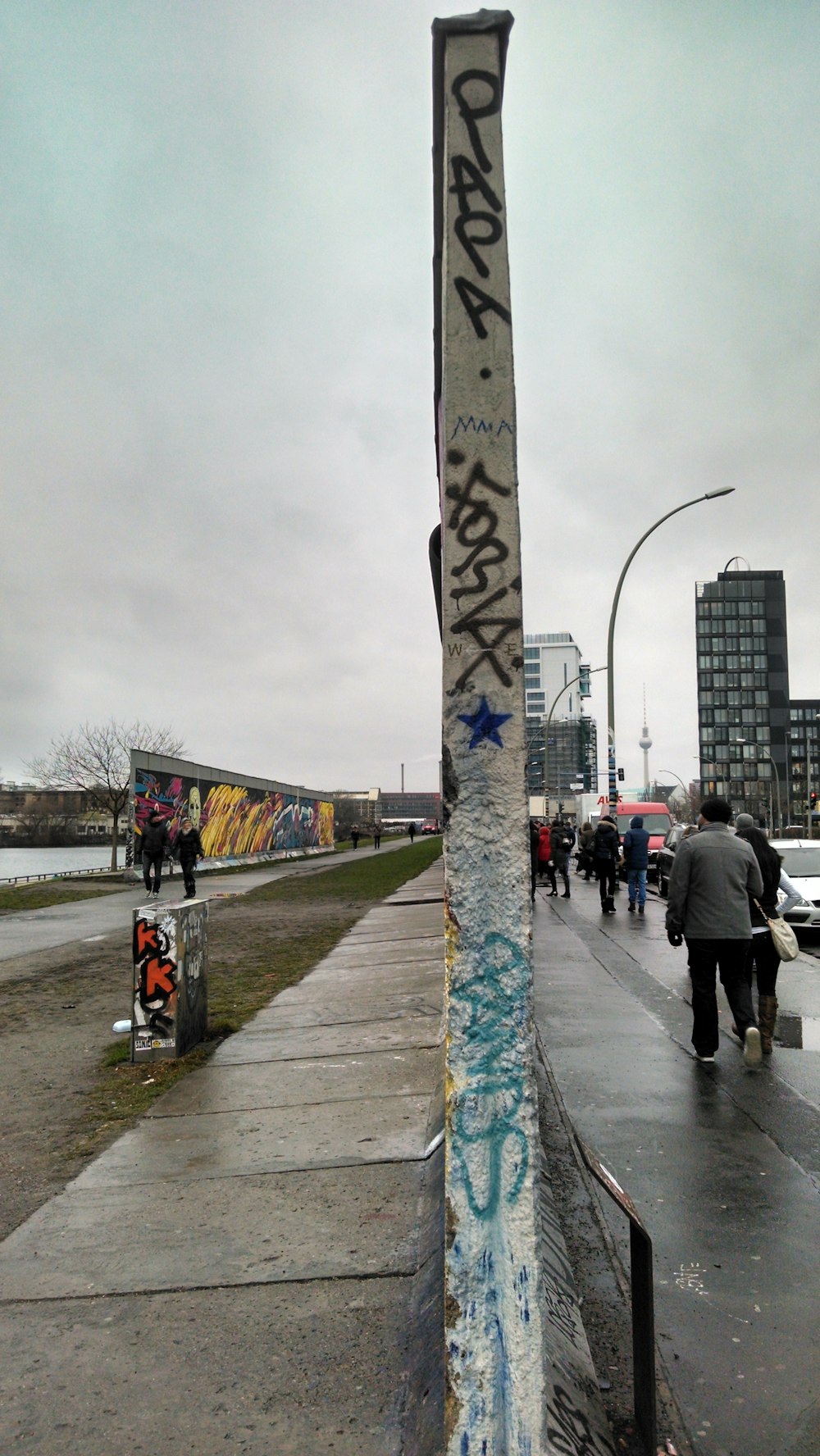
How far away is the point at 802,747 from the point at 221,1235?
142753mm

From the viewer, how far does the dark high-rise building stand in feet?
440

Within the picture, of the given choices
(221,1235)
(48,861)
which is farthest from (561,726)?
(221,1235)

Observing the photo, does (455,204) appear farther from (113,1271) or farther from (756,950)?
(756,950)

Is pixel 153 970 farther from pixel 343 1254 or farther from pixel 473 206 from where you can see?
pixel 473 206

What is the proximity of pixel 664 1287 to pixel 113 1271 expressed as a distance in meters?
2.04

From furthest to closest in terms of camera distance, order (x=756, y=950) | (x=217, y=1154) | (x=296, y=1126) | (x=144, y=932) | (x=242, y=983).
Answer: (x=242, y=983) < (x=756, y=950) < (x=144, y=932) < (x=296, y=1126) < (x=217, y=1154)

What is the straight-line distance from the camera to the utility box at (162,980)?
22.1 feet

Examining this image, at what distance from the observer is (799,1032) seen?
8.09m

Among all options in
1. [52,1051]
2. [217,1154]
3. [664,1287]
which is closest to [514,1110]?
[664,1287]

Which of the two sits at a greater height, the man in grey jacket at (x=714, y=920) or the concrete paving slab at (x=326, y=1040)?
the man in grey jacket at (x=714, y=920)

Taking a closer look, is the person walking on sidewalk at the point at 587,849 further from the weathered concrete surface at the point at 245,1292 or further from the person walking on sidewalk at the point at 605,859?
the weathered concrete surface at the point at 245,1292

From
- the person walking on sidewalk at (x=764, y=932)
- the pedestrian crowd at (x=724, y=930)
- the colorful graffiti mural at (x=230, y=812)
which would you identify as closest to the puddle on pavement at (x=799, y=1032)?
the person walking on sidewalk at (x=764, y=932)

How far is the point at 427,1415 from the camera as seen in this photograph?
2.54 meters

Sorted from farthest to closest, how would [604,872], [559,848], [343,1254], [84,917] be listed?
[559,848], [604,872], [84,917], [343,1254]
